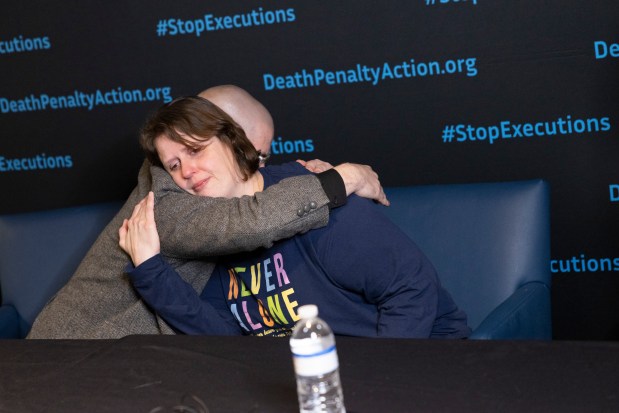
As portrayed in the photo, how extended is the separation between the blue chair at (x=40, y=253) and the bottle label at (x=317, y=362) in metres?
1.85

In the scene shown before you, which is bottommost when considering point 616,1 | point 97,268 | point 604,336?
point 604,336

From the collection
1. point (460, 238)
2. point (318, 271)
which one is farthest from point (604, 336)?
point (318, 271)

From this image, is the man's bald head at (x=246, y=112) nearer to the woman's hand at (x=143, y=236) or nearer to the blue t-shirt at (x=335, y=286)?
the blue t-shirt at (x=335, y=286)

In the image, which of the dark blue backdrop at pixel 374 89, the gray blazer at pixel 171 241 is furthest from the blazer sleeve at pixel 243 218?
the dark blue backdrop at pixel 374 89

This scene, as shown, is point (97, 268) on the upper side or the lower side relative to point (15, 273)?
upper

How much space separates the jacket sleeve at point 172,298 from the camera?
81.5 inches

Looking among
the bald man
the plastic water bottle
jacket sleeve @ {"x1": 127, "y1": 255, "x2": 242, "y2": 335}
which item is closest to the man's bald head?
the bald man

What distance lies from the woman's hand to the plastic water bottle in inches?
35.1

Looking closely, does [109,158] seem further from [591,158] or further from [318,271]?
[591,158]

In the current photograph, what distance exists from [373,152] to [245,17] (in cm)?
68

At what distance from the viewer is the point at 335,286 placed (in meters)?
2.09

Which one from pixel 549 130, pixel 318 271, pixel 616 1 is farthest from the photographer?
pixel 549 130

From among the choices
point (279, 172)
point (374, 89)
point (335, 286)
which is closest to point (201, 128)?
point (279, 172)

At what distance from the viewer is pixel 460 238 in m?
2.37
